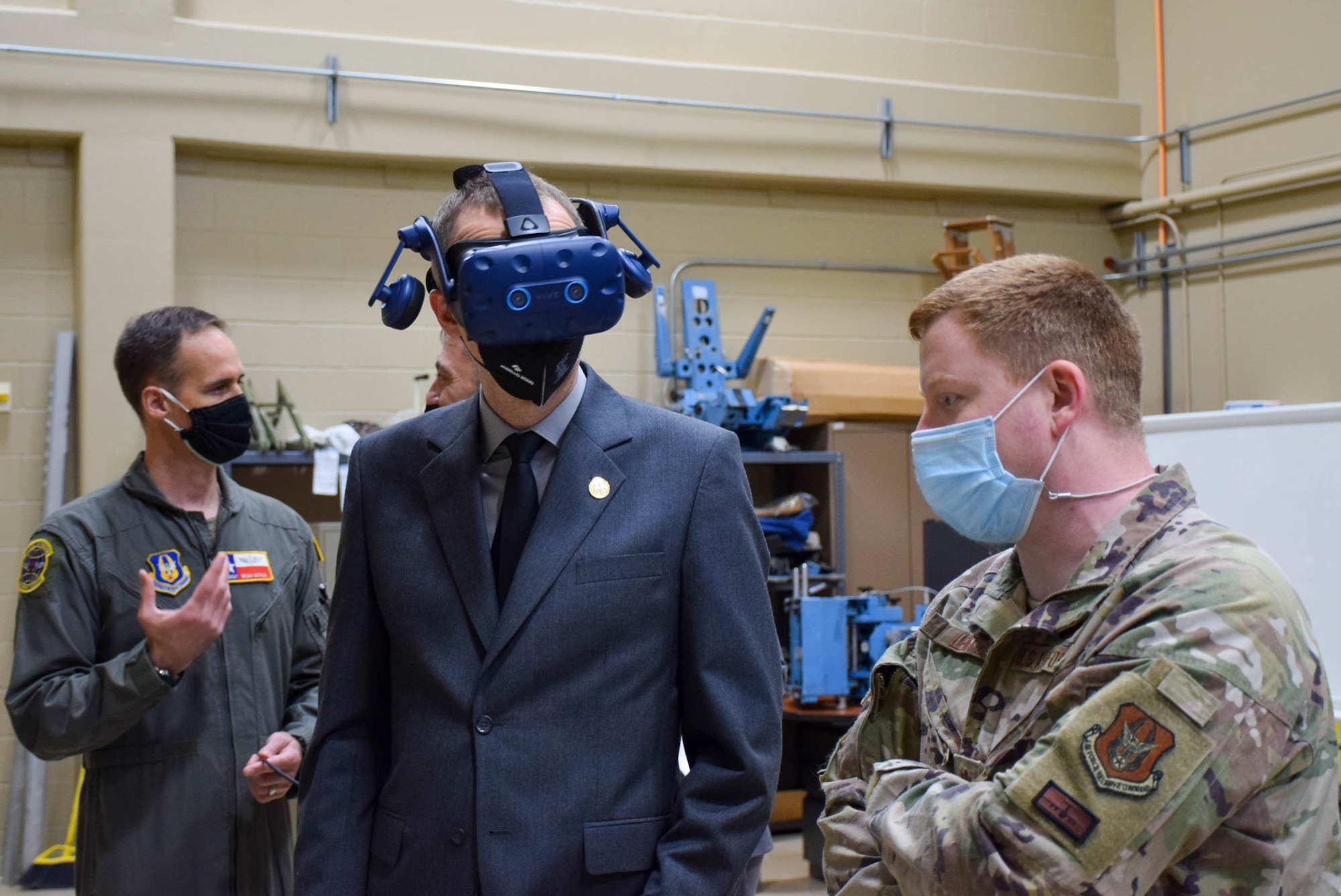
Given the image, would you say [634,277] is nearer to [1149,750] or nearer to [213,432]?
[1149,750]

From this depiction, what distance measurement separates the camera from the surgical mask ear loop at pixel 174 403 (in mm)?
2363

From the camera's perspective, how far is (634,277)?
59.1 inches

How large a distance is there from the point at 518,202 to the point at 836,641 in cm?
325

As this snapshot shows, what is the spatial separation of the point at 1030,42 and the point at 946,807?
5.49 m

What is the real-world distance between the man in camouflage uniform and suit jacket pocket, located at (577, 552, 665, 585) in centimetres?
32

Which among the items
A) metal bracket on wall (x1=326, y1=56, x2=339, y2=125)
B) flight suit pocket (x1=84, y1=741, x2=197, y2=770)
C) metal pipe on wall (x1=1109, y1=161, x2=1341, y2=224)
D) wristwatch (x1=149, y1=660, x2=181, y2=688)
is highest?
metal bracket on wall (x1=326, y1=56, x2=339, y2=125)

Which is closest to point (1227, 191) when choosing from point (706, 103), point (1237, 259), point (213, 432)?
point (1237, 259)

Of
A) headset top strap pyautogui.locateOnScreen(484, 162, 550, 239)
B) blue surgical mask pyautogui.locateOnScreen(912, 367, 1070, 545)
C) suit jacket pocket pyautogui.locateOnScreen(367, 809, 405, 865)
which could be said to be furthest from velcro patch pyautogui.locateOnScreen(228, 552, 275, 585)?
blue surgical mask pyautogui.locateOnScreen(912, 367, 1070, 545)

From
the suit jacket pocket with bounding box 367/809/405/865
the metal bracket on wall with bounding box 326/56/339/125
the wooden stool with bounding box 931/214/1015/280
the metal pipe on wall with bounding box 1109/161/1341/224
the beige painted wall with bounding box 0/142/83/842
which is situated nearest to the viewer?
the suit jacket pocket with bounding box 367/809/405/865

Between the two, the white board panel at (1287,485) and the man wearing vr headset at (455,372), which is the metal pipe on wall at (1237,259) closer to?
the white board panel at (1287,485)

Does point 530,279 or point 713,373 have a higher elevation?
point 713,373

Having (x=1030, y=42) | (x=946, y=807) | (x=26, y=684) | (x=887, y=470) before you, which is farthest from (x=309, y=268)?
(x=946, y=807)

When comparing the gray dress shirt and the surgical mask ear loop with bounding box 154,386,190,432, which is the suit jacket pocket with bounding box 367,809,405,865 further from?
the surgical mask ear loop with bounding box 154,386,190,432

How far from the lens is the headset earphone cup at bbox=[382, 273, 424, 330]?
1521 millimetres
